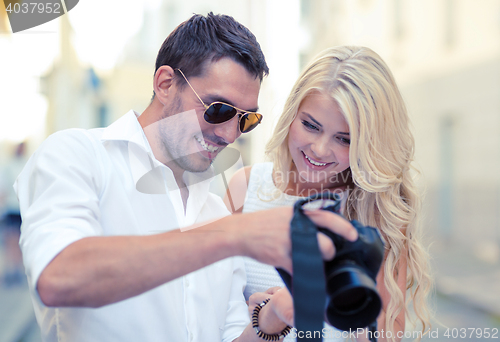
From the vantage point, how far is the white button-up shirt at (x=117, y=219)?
0.92 metres

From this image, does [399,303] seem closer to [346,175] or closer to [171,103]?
[346,175]

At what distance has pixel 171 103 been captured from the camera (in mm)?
1521

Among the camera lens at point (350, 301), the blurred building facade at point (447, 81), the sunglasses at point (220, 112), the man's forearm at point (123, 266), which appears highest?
the sunglasses at point (220, 112)

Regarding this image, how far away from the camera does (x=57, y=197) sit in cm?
95

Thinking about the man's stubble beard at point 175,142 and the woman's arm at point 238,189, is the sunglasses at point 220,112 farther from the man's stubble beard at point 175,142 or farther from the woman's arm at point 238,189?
the woman's arm at point 238,189

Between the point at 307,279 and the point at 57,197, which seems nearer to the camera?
the point at 307,279

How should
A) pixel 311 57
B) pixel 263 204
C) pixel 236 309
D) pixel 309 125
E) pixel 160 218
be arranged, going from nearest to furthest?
pixel 160 218
pixel 236 309
pixel 309 125
pixel 263 204
pixel 311 57

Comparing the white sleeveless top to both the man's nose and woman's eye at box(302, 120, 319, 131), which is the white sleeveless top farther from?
the man's nose

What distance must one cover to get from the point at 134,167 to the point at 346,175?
1.18 metres

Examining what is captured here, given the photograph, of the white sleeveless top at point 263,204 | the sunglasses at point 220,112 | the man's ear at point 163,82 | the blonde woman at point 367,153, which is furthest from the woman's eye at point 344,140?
the man's ear at point 163,82

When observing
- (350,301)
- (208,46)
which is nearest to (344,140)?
(208,46)

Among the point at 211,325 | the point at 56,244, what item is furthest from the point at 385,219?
the point at 56,244

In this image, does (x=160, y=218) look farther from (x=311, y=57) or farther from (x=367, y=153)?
(x=311, y=57)

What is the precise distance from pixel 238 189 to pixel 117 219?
1.05m
